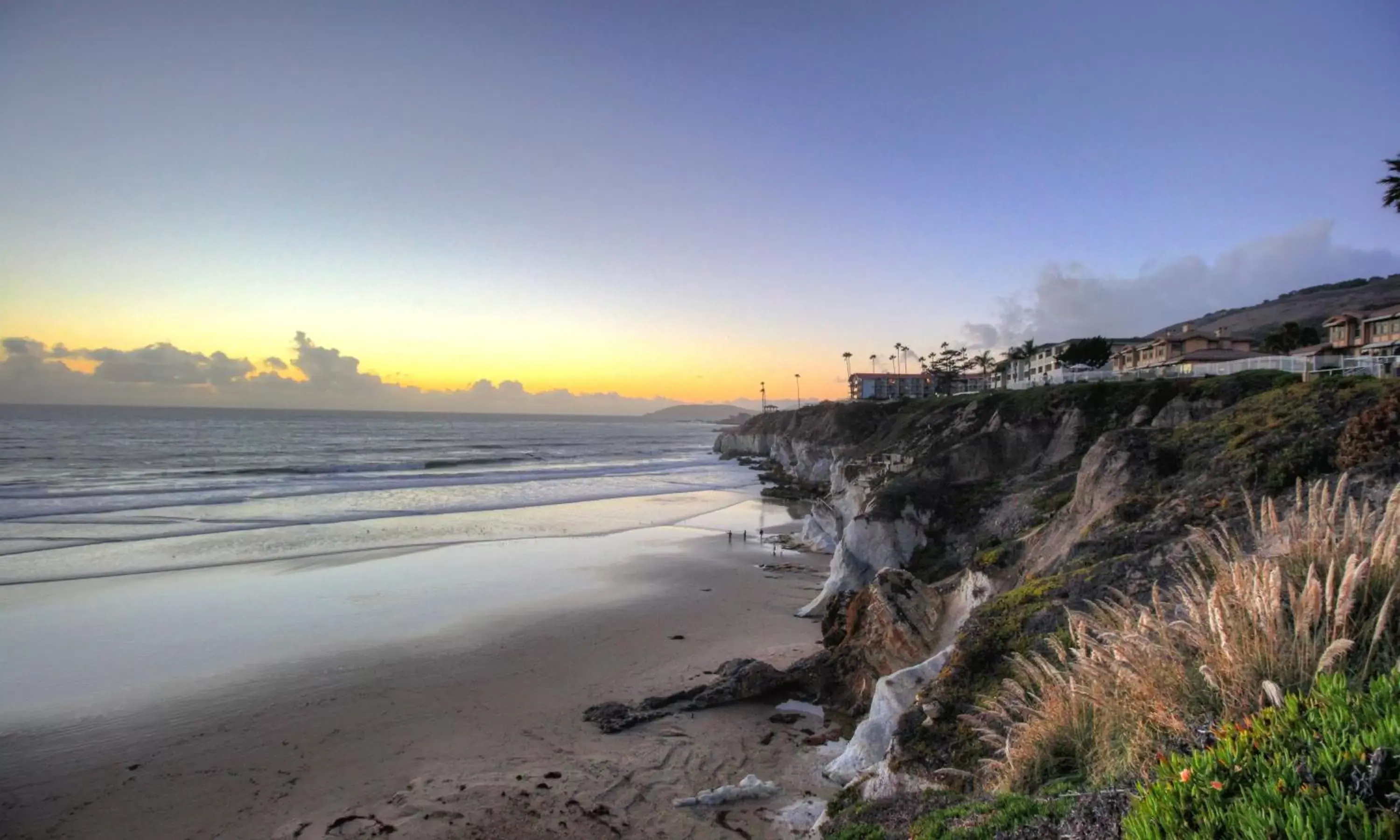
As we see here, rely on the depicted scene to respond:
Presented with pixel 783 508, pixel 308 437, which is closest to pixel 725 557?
pixel 783 508

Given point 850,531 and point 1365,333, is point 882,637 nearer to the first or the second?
point 850,531

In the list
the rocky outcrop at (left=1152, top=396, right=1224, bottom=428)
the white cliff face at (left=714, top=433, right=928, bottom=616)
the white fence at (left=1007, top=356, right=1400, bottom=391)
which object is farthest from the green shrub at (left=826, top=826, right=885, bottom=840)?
the rocky outcrop at (left=1152, top=396, right=1224, bottom=428)

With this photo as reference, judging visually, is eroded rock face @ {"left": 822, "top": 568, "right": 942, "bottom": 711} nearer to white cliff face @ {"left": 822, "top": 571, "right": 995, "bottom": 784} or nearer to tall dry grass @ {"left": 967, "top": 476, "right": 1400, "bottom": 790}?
white cliff face @ {"left": 822, "top": 571, "right": 995, "bottom": 784}

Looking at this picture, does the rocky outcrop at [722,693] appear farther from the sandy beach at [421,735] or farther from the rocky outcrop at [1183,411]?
the rocky outcrop at [1183,411]

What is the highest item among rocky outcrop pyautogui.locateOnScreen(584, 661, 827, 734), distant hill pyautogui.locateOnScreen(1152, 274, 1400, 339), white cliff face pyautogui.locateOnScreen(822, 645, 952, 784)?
distant hill pyautogui.locateOnScreen(1152, 274, 1400, 339)

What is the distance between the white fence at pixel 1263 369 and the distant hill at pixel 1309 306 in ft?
328

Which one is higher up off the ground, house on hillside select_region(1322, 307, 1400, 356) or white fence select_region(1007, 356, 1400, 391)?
house on hillside select_region(1322, 307, 1400, 356)

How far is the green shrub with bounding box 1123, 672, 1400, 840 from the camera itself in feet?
8.57

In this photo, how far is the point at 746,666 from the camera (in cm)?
1480

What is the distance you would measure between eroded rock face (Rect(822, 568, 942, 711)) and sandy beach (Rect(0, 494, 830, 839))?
126cm

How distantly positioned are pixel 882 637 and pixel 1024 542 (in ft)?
12.6

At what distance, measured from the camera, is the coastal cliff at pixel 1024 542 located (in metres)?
8.68

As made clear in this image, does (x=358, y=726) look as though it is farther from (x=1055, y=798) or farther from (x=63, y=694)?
(x=1055, y=798)

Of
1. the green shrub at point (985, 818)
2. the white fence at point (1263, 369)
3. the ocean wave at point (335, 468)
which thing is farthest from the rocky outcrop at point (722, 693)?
the ocean wave at point (335, 468)
